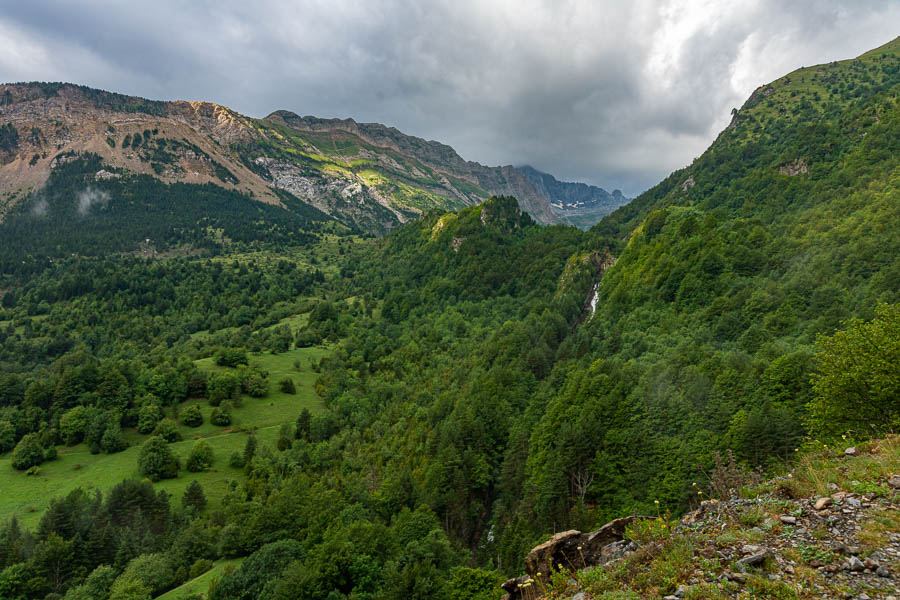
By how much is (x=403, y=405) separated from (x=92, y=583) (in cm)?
6407

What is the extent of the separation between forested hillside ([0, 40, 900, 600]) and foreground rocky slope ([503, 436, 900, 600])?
6.30 ft

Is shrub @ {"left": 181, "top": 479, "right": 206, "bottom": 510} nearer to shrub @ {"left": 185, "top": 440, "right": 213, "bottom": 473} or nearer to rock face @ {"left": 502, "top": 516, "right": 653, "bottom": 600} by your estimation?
shrub @ {"left": 185, "top": 440, "right": 213, "bottom": 473}

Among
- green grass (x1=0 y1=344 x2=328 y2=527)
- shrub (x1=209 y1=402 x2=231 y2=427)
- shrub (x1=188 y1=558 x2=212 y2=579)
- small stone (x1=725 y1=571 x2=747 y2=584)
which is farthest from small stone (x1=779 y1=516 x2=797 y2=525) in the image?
shrub (x1=209 y1=402 x2=231 y2=427)

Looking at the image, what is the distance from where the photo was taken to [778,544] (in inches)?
407

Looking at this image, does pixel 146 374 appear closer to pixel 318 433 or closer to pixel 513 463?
pixel 318 433

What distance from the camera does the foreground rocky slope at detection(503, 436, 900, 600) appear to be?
8.80 metres

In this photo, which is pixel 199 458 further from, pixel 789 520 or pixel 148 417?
pixel 789 520

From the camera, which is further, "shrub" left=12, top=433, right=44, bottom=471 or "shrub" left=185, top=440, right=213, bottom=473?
"shrub" left=185, top=440, right=213, bottom=473

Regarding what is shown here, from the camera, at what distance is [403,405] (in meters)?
102

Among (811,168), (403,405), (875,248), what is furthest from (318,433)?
(811,168)

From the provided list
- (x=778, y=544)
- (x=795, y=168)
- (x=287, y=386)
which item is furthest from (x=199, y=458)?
(x=795, y=168)

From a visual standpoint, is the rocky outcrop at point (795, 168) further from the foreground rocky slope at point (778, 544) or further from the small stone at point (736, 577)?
the small stone at point (736, 577)

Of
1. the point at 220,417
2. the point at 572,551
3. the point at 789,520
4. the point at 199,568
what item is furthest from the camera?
the point at 220,417

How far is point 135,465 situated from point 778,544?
334 ft
